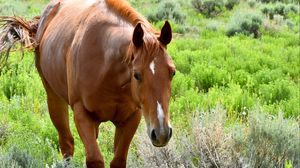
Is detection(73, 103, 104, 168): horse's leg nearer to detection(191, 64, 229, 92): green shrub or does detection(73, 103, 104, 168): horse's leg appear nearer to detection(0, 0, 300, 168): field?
detection(0, 0, 300, 168): field

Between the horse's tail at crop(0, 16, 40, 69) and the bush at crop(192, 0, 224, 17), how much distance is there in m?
11.2

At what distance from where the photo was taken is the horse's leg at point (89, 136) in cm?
446

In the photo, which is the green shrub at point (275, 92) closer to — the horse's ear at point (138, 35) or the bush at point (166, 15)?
the horse's ear at point (138, 35)

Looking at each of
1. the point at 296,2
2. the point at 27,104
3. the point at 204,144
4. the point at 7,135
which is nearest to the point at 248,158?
the point at 204,144

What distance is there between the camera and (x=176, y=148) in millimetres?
5383

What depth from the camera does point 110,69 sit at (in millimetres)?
4172

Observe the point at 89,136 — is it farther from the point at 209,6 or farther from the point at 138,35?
the point at 209,6

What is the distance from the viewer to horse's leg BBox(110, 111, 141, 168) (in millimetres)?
4645

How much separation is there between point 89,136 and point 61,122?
139cm

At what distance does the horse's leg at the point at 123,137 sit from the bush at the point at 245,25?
8.96 meters

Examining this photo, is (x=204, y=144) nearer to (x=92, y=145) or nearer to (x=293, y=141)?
(x=293, y=141)

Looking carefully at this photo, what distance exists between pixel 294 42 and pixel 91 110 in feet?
29.2

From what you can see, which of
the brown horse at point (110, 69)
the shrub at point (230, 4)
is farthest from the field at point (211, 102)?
the shrub at point (230, 4)

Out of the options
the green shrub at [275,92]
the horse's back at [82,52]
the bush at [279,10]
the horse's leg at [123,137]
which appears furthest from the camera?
the bush at [279,10]
